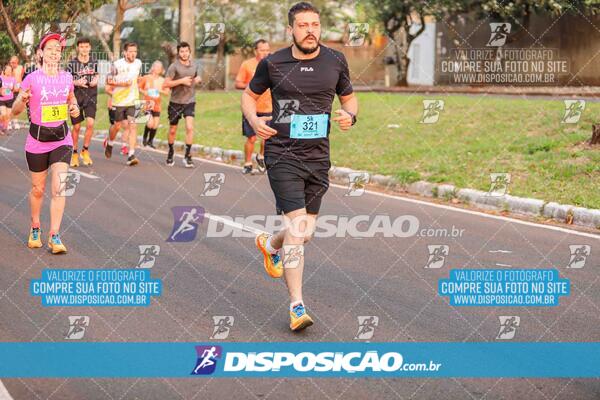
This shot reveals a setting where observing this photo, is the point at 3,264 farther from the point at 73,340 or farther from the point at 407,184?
the point at 407,184

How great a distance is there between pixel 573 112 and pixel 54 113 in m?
8.99

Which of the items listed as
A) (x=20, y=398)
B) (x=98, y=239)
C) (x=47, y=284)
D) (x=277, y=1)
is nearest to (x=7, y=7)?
(x=277, y=1)

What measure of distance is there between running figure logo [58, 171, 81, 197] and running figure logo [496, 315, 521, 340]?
4.42 meters

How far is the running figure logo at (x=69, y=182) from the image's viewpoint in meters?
9.83

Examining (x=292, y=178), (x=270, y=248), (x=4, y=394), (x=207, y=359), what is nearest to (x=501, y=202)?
(x=270, y=248)

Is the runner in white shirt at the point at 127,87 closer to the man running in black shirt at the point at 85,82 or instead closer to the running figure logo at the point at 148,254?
the man running in black shirt at the point at 85,82

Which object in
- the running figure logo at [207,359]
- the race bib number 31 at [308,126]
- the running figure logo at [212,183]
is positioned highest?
the race bib number 31 at [308,126]

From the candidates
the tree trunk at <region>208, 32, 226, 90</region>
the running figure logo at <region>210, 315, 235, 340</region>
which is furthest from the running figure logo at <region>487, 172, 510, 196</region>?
the tree trunk at <region>208, 32, 226, 90</region>

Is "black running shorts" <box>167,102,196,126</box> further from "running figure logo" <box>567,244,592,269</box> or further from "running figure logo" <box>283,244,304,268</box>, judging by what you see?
"running figure logo" <box>283,244,304,268</box>

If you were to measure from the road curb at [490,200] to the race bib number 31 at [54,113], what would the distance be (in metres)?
5.66

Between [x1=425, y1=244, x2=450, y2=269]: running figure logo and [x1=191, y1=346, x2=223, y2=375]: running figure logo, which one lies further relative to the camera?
[x1=425, y1=244, x2=450, y2=269]: running figure logo

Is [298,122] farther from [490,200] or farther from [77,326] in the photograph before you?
[490,200]

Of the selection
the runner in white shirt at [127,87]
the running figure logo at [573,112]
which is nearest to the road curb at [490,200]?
the running figure logo at [573,112]

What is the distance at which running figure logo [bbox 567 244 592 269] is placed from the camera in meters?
9.30
